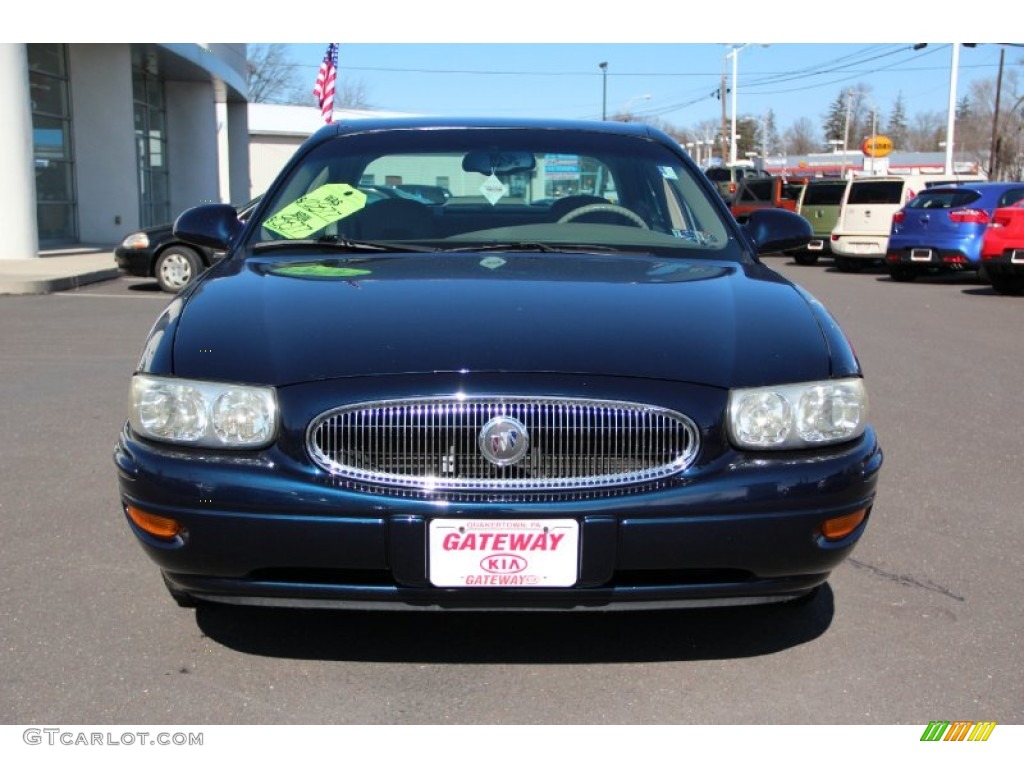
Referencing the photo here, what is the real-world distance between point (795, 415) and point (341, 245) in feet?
5.65

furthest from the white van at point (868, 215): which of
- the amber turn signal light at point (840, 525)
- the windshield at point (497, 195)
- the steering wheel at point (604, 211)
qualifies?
the amber turn signal light at point (840, 525)

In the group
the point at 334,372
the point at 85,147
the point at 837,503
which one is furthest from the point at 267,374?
the point at 85,147

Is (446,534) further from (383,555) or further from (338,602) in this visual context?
(338,602)

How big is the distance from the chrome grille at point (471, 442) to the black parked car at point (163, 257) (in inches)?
433

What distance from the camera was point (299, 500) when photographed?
8.43ft

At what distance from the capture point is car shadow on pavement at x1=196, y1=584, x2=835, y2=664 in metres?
3.03

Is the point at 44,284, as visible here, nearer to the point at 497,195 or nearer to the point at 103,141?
the point at 103,141

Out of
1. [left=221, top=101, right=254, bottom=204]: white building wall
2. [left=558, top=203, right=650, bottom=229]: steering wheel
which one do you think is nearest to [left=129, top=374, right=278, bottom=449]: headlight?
[left=558, top=203, right=650, bottom=229]: steering wheel

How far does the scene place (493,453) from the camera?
2.61 m

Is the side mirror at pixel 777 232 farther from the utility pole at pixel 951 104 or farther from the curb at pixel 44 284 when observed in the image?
the utility pole at pixel 951 104

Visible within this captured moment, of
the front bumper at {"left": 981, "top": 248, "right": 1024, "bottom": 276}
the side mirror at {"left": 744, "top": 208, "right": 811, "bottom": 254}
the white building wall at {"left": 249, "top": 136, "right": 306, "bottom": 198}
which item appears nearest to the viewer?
the side mirror at {"left": 744, "top": 208, "right": 811, "bottom": 254}

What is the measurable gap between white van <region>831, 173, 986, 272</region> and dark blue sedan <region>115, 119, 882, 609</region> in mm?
17233

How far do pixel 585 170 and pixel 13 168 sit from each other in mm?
13904

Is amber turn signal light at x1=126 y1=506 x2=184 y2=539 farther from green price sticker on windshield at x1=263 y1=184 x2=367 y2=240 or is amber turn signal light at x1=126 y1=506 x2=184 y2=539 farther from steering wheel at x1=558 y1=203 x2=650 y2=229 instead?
steering wheel at x1=558 y1=203 x2=650 y2=229
